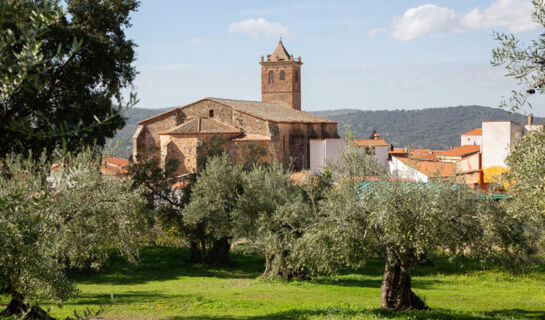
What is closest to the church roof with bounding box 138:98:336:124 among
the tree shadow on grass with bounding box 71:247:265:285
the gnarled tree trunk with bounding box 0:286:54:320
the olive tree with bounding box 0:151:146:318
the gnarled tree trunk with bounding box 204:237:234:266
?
the tree shadow on grass with bounding box 71:247:265:285

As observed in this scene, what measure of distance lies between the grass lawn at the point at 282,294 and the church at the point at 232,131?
43.3 feet

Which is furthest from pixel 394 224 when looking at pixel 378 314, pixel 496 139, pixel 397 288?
pixel 496 139

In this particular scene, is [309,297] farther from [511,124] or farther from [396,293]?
[511,124]

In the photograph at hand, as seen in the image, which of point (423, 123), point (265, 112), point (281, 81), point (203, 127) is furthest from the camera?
point (423, 123)

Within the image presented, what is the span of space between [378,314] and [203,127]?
28.4m

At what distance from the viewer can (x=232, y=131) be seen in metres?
39.5

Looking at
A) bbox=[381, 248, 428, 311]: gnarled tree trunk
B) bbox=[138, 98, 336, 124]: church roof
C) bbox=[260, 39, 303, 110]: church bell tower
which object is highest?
bbox=[260, 39, 303, 110]: church bell tower

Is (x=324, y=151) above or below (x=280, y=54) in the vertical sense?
below

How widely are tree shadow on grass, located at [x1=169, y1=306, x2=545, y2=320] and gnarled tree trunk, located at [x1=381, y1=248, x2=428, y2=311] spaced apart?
0.46 m

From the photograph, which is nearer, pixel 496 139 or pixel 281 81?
pixel 496 139

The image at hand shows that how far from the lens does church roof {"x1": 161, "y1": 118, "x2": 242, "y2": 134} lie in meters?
37.4

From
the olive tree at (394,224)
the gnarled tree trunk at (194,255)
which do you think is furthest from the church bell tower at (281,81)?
the olive tree at (394,224)

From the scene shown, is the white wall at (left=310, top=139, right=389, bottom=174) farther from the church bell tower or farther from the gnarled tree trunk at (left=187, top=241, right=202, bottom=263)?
the church bell tower

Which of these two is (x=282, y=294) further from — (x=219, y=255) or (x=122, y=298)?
(x=219, y=255)
